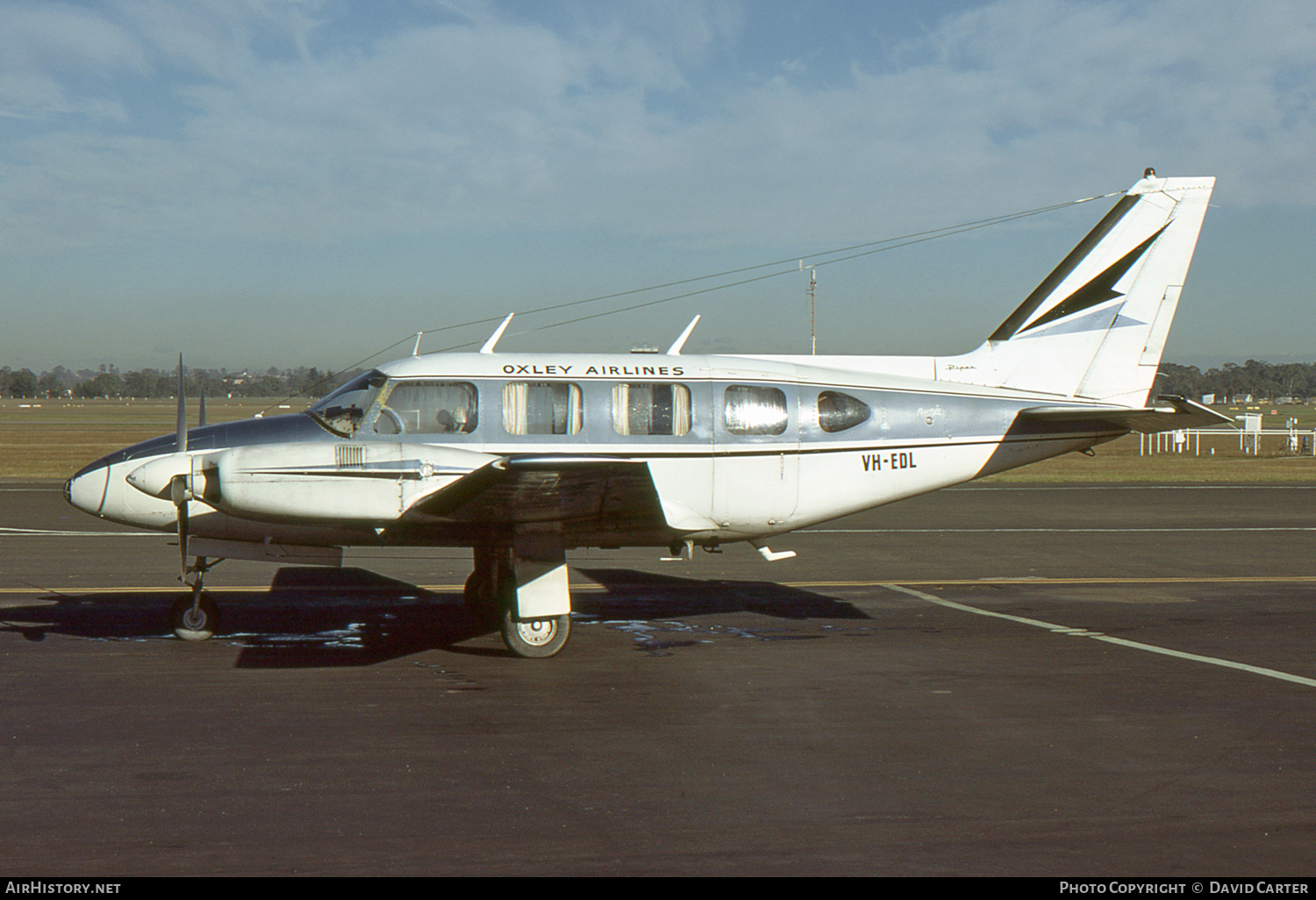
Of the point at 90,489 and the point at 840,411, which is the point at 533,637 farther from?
the point at 90,489

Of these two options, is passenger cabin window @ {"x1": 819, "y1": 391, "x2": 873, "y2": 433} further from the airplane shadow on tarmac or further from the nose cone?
the nose cone

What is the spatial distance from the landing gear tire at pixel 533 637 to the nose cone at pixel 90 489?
164 inches

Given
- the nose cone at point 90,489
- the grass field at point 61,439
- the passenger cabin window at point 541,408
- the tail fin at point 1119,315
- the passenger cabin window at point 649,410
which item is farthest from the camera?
the grass field at point 61,439

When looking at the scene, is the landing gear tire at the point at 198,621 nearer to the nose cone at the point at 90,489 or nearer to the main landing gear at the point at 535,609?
the nose cone at the point at 90,489

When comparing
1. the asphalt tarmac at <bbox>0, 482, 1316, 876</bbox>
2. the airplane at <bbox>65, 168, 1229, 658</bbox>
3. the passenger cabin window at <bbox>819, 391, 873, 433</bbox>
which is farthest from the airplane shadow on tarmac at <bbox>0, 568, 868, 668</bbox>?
the passenger cabin window at <bbox>819, 391, 873, 433</bbox>

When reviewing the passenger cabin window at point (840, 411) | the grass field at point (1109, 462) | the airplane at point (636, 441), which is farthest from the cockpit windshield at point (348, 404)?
the grass field at point (1109, 462)

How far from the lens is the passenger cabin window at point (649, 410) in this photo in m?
10.6

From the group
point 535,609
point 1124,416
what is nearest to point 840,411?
point 1124,416

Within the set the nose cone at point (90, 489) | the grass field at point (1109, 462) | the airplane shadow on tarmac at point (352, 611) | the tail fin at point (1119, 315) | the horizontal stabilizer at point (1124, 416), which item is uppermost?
the tail fin at point (1119, 315)

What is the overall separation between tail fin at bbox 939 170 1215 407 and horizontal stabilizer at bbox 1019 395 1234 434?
0.76 meters

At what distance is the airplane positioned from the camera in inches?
359

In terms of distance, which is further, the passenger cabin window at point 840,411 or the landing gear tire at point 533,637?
the passenger cabin window at point 840,411
